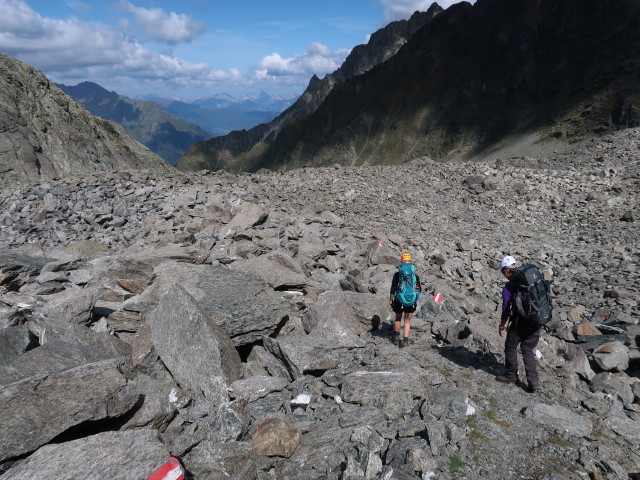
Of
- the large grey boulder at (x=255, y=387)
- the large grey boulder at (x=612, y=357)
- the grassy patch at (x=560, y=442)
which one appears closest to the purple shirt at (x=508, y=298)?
the grassy patch at (x=560, y=442)

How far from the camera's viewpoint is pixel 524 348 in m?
8.05

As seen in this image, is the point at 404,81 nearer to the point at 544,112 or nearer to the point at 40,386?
the point at 544,112

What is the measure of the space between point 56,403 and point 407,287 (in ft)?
24.2

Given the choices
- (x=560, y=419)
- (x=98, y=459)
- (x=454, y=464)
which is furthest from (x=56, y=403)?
(x=560, y=419)

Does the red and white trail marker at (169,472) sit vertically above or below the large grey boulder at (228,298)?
below

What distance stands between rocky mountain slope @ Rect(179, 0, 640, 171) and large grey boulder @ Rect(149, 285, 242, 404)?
377 feet

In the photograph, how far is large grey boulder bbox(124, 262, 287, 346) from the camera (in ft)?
29.0

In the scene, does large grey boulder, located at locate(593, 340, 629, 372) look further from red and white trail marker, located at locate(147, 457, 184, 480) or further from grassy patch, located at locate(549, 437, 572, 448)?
red and white trail marker, located at locate(147, 457, 184, 480)

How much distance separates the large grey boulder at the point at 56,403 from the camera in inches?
207

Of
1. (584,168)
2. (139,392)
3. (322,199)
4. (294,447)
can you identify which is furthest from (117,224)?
(584,168)

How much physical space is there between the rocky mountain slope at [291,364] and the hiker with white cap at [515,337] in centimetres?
38

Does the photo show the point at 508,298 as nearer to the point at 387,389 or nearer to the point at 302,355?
the point at 387,389

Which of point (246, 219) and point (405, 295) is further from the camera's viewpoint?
point (246, 219)

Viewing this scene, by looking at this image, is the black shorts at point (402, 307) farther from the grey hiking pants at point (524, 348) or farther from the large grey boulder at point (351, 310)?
the grey hiking pants at point (524, 348)
